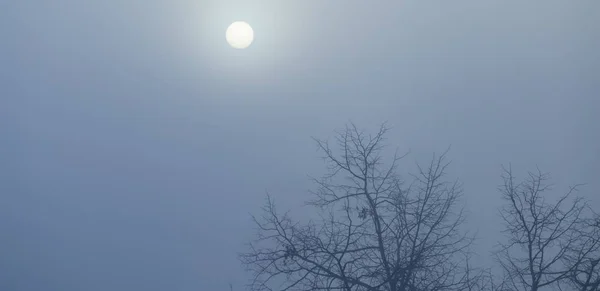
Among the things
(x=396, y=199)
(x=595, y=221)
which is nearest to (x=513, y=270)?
(x=595, y=221)

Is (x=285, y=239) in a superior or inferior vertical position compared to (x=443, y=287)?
superior

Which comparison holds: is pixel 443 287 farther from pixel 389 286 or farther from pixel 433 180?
pixel 433 180

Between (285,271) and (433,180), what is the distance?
115 inches

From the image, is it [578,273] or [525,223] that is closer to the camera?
[578,273]

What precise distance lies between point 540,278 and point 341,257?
10.6 feet

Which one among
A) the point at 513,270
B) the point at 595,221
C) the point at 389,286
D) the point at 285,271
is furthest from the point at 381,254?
the point at 595,221

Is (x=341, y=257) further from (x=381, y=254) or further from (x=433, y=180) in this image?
(x=433, y=180)

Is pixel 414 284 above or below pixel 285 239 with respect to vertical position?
below

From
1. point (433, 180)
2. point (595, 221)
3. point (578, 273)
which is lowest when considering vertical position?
point (578, 273)

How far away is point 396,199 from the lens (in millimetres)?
11820

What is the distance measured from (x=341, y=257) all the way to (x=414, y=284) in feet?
3.90

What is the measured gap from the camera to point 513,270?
40.1 feet

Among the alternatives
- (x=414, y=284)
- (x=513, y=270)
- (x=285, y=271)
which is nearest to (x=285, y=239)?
(x=285, y=271)

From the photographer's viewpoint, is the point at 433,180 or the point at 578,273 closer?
the point at 578,273
